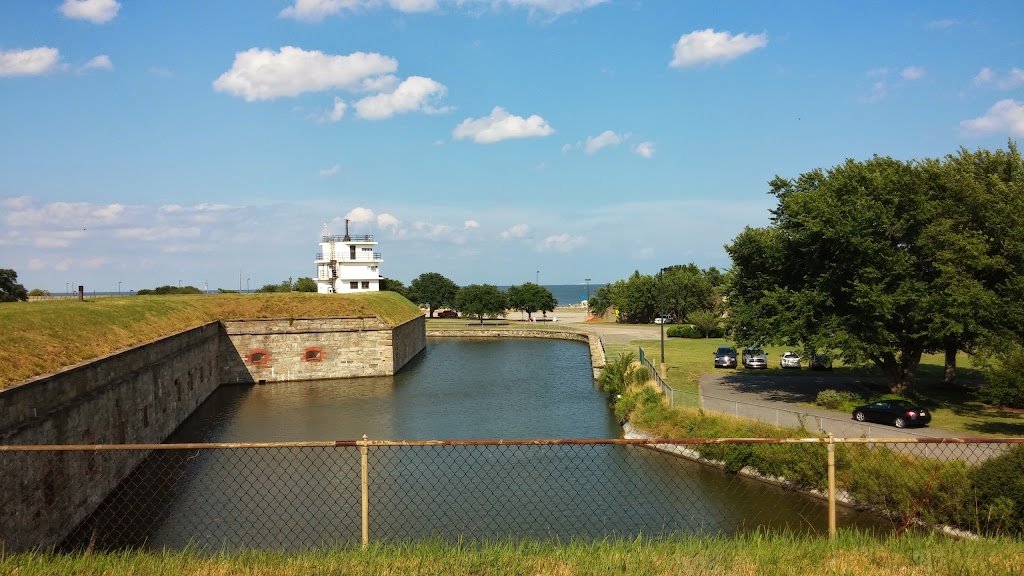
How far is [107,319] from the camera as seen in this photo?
27.7 meters

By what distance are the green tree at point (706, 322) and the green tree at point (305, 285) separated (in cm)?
4542

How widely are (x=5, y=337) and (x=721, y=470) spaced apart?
22967mm

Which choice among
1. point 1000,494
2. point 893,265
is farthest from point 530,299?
point 1000,494

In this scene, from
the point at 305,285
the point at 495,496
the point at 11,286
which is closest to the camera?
the point at 495,496

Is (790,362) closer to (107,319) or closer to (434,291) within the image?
(107,319)

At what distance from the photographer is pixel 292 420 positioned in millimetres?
33219

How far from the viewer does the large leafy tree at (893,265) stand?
27.1 meters

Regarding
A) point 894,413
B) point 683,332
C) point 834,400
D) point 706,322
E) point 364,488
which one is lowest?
point 834,400

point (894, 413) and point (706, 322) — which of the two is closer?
point (894, 413)

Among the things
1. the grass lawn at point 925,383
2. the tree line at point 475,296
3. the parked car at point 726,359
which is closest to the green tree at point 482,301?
the tree line at point 475,296

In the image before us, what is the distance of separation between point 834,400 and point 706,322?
3880 cm

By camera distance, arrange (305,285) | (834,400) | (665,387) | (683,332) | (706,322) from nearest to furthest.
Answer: (834,400) < (665,387) < (706,322) < (683,332) < (305,285)

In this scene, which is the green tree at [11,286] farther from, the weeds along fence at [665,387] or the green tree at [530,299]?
the green tree at [530,299]

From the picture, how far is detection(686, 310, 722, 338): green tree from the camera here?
6625 cm
